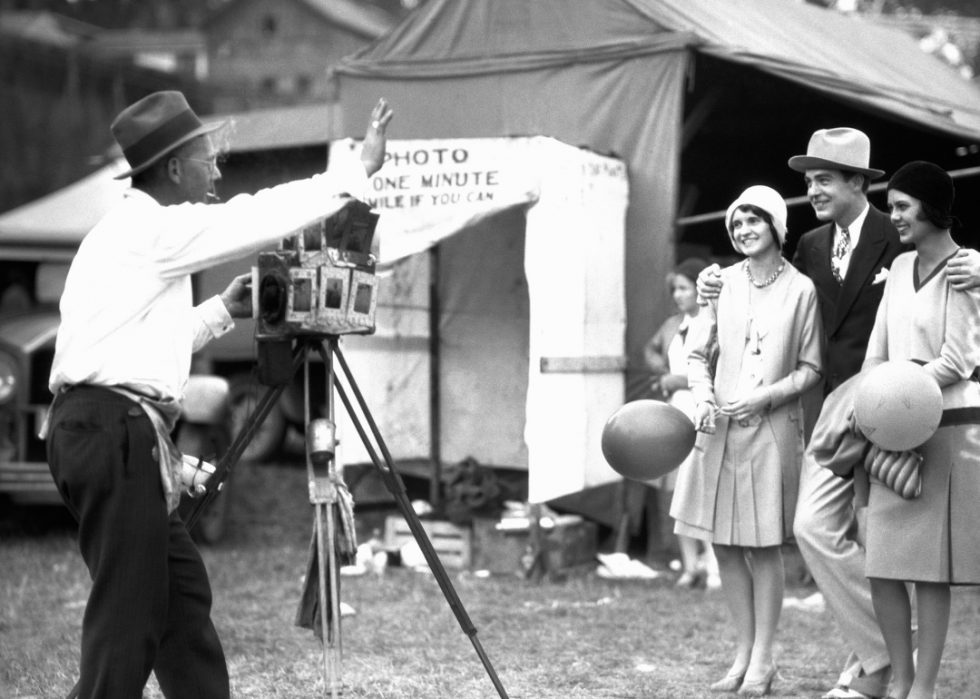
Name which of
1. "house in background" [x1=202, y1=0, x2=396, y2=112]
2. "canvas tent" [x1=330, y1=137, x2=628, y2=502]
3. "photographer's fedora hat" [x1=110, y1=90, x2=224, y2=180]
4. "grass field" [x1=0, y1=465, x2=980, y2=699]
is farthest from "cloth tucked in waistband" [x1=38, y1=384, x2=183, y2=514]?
"house in background" [x1=202, y1=0, x2=396, y2=112]

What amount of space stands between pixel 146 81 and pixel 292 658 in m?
26.7

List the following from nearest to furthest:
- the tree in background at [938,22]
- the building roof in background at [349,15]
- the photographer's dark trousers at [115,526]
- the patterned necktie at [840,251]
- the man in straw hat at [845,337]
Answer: the photographer's dark trousers at [115,526]
the man in straw hat at [845,337]
the patterned necktie at [840,251]
the tree in background at [938,22]
the building roof in background at [349,15]

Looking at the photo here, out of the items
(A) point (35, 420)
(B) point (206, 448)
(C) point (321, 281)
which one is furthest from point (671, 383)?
(A) point (35, 420)

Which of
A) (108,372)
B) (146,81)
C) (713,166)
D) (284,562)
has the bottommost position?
(284,562)

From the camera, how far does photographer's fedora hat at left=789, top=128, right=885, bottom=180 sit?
16.4 ft

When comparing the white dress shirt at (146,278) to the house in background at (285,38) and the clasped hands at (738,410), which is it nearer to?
the clasped hands at (738,410)

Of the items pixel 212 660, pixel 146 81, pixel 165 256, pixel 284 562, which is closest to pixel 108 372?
pixel 165 256

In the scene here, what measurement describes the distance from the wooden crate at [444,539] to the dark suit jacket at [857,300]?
12.1 feet

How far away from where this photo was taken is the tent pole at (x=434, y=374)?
902 centimetres

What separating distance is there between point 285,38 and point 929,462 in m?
45.6

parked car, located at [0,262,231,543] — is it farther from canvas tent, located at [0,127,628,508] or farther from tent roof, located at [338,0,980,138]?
tent roof, located at [338,0,980,138]

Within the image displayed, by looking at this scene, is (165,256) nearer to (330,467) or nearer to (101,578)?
(101,578)

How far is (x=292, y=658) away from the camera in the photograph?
230 inches

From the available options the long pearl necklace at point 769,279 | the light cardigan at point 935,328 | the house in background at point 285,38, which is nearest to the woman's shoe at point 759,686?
the light cardigan at point 935,328
